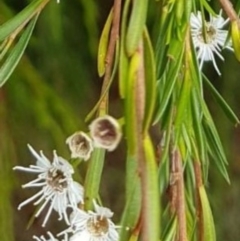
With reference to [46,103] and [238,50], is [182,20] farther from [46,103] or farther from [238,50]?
[46,103]

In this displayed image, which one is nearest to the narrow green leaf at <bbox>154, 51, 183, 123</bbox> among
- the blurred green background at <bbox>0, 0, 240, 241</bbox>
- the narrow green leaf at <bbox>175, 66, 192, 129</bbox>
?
the narrow green leaf at <bbox>175, 66, 192, 129</bbox>

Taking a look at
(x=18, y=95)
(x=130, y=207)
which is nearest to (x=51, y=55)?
(x=18, y=95)

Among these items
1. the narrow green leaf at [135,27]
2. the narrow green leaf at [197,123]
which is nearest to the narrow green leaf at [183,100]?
the narrow green leaf at [197,123]

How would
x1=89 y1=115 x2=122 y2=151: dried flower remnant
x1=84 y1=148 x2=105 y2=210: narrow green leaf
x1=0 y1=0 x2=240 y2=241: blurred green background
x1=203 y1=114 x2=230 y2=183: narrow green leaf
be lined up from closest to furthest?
1. x1=89 y1=115 x2=122 y2=151: dried flower remnant
2. x1=84 y1=148 x2=105 y2=210: narrow green leaf
3. x1=203 y1=114 x2=230 y2=183: narrow green leaf
4. x1=0 y1=0 x2=240 y2=241: blurred green background

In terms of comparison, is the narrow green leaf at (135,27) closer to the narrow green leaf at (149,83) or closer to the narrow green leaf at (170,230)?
the narrow green leaf at (149,83)

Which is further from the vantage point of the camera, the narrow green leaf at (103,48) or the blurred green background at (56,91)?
the blurred green background at (56,91)

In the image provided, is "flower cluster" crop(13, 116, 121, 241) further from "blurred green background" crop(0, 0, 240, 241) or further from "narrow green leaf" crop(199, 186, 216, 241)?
"blurred green background" crop(0, 0, 240, 241)
